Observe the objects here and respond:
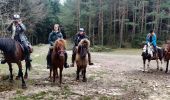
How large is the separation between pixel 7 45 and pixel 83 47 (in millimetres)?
3062

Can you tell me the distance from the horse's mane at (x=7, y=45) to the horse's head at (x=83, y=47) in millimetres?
2680

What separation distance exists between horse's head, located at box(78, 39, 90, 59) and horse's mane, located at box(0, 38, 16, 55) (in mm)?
2680

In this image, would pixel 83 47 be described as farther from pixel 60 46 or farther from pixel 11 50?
pixel 11 50

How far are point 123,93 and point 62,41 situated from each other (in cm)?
273

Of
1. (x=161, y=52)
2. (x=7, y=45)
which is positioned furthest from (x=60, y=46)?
(x=161, y=52)

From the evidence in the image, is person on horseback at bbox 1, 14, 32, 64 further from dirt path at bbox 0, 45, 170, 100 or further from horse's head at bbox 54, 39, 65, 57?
dirt path at bbox 0, 45, 170, 100

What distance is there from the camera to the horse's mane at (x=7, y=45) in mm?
11030

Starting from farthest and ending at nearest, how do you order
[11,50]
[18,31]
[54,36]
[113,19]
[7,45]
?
[113,19]
[54,36]
[18,31]
[11,50]
[7,45]

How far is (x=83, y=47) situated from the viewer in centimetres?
1298

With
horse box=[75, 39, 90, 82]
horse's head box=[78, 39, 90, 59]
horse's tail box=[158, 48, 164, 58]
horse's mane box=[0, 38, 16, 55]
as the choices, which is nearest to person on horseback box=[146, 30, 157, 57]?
horse's tail box=[158, 48, 164, 58]

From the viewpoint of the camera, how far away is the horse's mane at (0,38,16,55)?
434 inches

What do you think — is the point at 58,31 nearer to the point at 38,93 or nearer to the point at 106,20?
the point at 38,93

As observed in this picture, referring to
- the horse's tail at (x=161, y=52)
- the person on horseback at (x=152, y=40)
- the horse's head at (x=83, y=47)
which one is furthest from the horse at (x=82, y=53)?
the horse's tail at (x=161, y=52)

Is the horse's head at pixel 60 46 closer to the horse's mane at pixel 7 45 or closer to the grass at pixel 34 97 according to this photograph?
the horse's mane at pixel 7 45
